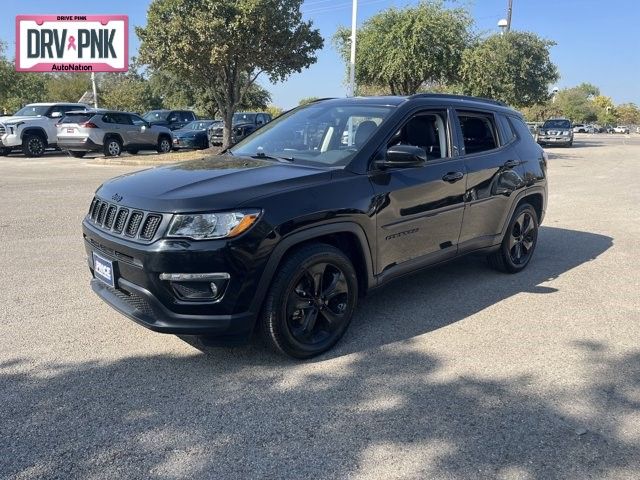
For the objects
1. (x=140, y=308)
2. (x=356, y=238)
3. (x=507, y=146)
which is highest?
(x=507, y=146)

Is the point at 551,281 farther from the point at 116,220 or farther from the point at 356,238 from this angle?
the point at 116,220

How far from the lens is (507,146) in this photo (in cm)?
563

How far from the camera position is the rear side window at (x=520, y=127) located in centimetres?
588

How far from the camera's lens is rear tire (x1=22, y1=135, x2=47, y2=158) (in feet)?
64.1

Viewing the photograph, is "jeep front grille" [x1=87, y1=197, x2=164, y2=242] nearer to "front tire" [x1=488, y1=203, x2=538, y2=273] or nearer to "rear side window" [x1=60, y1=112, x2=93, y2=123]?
"front tire" [x1=488, y1=203, x2=538, y2=273]

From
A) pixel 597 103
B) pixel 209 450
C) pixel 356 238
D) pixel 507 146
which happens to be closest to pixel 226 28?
pixel 507 146

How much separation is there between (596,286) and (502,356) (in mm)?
2252

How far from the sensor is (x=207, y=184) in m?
3.56

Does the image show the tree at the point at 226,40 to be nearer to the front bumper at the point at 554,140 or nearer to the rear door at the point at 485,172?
the rear door at the point at 485,172

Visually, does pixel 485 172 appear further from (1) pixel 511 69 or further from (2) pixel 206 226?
(1) pixel 511 69

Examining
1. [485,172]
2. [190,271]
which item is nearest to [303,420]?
[190,271]

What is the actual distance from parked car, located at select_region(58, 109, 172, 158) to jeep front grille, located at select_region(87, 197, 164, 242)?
53.1ft

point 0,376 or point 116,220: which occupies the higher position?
point 116,220

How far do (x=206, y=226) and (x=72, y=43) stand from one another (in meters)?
26.7
